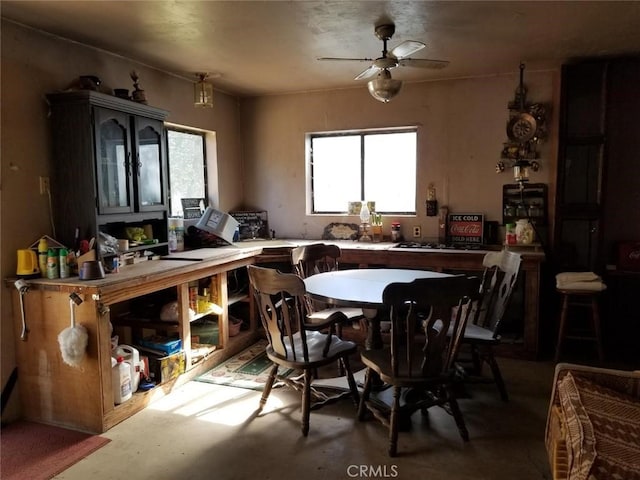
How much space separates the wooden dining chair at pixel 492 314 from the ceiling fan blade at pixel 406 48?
56.9 inches

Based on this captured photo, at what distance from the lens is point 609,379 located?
84.0 inches

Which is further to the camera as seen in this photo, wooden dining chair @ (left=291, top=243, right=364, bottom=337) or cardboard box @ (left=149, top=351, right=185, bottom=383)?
wooden dining chair @ (left=291, top=243, right=364, bottom=337)

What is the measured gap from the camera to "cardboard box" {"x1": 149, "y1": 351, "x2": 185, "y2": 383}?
3104mm

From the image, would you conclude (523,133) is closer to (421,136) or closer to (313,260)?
(421,136)

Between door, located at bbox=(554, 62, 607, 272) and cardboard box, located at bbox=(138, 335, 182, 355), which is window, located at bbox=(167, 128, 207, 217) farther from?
door, located at bbox=(554, 62, 607, 272)

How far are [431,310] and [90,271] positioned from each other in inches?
75.3

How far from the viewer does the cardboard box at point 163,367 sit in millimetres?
3104

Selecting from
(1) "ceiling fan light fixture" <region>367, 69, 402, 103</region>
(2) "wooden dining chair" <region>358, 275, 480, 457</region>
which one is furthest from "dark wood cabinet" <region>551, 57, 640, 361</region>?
(2) "wooden dining chair" <region>358, 275, 480, 457</region>

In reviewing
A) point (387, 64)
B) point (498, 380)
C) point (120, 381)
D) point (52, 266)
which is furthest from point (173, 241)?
point (498, 380)

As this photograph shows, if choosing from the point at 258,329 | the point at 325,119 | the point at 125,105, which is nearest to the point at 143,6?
the point at 125,105

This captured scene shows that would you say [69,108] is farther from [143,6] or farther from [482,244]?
[482,244]

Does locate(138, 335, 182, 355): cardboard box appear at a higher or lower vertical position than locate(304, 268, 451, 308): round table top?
lower

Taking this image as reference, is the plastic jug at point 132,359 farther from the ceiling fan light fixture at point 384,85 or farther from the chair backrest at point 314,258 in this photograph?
the ceiling fan light fixture at point 384,85

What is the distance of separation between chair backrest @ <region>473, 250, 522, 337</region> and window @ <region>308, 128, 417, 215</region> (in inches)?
54.8
